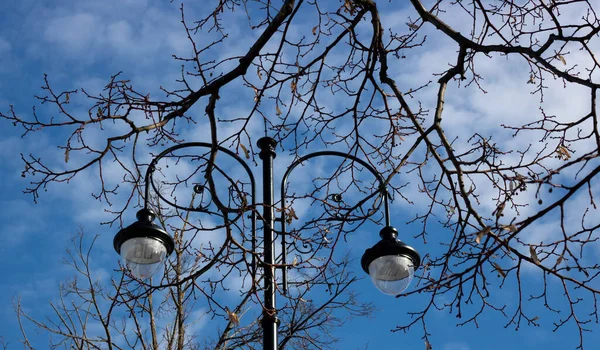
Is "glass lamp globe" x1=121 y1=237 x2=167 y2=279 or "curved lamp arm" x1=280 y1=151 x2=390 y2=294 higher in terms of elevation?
"curved lamp arm" x1=280 y1=151 x2=390 y2=294

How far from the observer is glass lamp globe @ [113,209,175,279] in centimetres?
549

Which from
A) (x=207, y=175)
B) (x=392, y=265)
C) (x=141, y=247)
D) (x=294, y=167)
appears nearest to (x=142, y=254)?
(x=141, y=247)

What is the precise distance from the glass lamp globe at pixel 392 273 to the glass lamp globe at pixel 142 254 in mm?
1326

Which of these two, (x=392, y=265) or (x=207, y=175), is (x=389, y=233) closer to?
(x=392, y=265)

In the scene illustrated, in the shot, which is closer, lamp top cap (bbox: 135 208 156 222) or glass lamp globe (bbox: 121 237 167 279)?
glass lamp globe (bbox: 121 237 167 279)

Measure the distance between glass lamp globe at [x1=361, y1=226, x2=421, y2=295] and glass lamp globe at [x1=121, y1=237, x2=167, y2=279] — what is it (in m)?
1.30

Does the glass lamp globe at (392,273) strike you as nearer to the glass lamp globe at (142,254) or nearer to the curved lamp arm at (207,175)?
the curved lamp arm at (207,175)

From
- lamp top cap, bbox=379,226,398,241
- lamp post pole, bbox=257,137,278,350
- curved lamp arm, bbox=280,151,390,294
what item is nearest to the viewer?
lamp post pole, bbox=257,137,278,350

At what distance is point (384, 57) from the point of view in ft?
18.9

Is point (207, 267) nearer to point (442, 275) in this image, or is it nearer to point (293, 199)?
point (293, 199)

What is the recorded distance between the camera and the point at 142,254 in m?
5.49

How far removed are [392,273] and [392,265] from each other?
0.05 m

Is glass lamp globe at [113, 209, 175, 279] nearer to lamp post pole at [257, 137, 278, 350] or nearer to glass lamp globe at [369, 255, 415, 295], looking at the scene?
lamp post pole at [257, 137, 278, 350]

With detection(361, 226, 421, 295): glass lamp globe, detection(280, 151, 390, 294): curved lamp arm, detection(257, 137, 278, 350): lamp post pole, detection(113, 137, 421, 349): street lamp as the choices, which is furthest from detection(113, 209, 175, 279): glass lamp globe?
detection(361, 226, 421, 295): glass lamp globe
